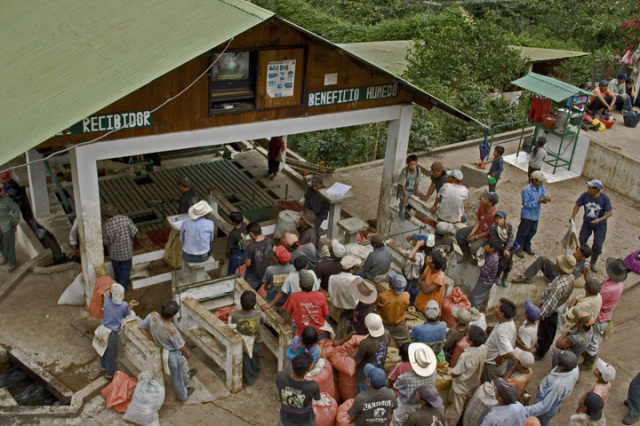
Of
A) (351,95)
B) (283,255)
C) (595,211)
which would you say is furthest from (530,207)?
(283,255)

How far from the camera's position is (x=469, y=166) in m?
14.9

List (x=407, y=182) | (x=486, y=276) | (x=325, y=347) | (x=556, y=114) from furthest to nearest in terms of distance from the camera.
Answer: (x=556, y=114) < (x=407, y=182) < (x=486, y=276) < (x=325, y=347)

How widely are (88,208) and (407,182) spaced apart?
5316 millimetres

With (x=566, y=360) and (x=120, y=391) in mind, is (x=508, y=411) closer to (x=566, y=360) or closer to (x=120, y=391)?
(x=566, y=360)

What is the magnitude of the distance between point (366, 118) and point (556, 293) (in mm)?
4496

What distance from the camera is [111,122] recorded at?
9117 millimetres

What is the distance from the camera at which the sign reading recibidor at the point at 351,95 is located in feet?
35.7

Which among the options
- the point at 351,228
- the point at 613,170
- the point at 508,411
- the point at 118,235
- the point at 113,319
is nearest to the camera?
the point at 508,411

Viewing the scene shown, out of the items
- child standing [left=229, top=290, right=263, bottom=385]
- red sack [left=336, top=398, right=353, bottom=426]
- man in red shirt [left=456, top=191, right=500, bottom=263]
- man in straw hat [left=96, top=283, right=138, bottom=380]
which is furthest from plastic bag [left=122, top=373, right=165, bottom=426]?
man in red shirt [left=456, top=191, right=500, bottom=263]

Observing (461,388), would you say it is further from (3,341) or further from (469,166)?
(469,166)

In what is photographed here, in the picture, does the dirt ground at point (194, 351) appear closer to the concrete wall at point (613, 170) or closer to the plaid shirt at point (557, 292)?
the plaid shirt at point (557, 292)

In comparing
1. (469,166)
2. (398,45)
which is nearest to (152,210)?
(469,166)

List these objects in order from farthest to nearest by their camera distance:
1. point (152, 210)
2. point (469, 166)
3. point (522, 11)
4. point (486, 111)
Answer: point (522, 11) < point (486, 111) < point (469, 166) < point (152, 210)

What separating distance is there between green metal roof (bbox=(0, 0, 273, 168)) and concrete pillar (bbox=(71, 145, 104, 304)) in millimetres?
954
